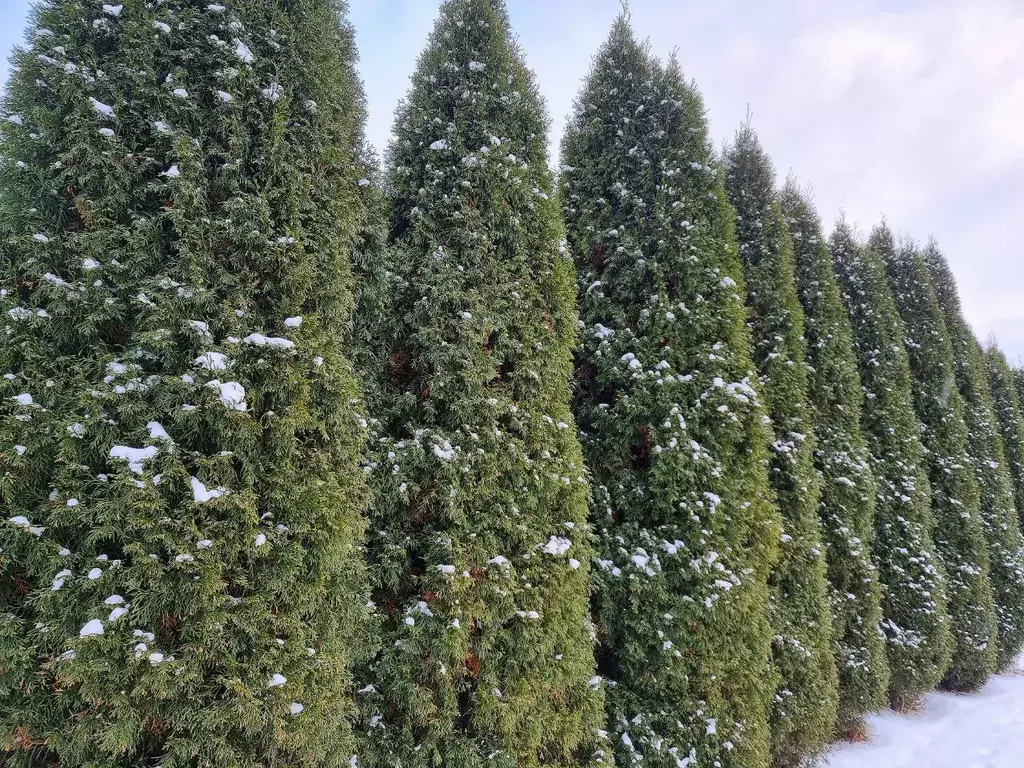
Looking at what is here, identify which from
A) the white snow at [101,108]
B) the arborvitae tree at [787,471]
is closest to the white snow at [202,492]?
the white snow at [101,108]

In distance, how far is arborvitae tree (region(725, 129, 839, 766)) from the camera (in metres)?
4.41

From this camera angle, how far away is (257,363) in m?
2.18

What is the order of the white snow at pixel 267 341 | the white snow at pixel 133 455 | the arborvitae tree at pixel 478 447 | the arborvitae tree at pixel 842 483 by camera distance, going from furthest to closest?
the arborvitae tree at pixel 842 483 < the arborvitae tree at pixel 478 447 < the white snow at pixel 267 341 < the white snow at pixel 133 455

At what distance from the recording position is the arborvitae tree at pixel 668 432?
3543 millimetres

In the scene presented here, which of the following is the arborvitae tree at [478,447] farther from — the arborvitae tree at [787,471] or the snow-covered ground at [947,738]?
the snow-covered ground at [947,738]

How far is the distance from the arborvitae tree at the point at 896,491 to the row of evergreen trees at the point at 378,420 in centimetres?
205

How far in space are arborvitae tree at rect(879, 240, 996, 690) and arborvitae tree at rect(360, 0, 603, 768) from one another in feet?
25.0

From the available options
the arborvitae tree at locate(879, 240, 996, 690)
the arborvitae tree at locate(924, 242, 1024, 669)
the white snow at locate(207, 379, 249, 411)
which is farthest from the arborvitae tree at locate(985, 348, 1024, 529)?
the white snow at locate(207, 379, 249, 411)

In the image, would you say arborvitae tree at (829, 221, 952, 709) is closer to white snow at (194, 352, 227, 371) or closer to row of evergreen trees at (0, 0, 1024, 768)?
row of evergreen trees at (0, 0, 1024, 768)

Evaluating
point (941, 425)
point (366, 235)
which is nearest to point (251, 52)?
point (366, 235)

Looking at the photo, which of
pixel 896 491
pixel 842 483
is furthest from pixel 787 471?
pixel 896 491

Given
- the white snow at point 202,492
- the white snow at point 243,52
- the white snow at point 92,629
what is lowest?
the white snow at point 92,629

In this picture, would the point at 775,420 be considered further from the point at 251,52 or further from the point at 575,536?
the point at 251,52

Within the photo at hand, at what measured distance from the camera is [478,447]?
291 cm
